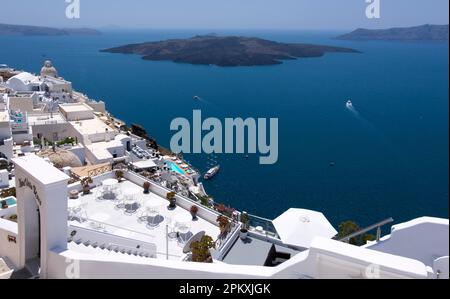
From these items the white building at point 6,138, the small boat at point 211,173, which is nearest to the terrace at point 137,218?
the white building at point 6,138

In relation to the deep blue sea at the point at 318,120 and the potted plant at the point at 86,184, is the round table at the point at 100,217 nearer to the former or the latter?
the potted plant at the point at 86,184

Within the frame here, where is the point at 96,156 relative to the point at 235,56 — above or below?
below

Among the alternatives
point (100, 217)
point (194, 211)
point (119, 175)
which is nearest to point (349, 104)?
point (119, 175)

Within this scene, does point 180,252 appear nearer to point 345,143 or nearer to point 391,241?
point 391,241

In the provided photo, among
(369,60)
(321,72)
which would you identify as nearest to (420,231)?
(321,72)

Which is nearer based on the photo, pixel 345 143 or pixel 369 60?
pixel 345 143

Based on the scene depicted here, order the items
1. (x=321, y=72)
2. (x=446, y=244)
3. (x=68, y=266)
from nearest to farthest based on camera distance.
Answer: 1. (x=446, y=244)
2. (x=68, y=266)
3. (x=321, y=72)

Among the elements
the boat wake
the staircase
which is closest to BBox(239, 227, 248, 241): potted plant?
the staircase
